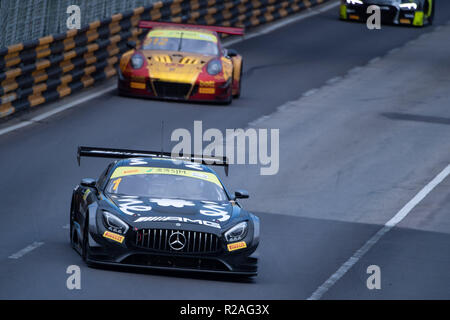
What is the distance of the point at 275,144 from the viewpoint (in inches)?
802

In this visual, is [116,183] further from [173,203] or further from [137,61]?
[137,61]

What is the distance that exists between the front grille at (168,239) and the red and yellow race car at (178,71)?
38.3 ft

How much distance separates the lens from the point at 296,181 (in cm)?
1794

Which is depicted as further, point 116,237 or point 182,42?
point 182,42

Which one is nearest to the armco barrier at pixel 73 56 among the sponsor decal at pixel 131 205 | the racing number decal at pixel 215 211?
the sponsor decal at pixel 131 205

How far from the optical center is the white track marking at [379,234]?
39.1 ft

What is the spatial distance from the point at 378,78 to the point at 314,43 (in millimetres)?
5397

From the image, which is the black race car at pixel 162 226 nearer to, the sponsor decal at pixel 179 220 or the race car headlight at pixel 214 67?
the sponsor decal at pixel 179 220

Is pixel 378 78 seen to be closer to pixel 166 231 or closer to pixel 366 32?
pixel 366 32

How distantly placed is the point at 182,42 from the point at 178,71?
1.36 m

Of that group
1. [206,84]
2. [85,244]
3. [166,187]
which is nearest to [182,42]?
[206,84]

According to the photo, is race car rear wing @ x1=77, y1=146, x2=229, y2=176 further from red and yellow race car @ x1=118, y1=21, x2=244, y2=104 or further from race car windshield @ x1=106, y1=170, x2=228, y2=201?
red and yellow race car @ x1=118, y1=21, x2=244, y2=104

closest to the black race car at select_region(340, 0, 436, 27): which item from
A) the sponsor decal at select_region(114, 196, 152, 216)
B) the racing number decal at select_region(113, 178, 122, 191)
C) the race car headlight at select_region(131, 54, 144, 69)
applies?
the race car headlight at select_region(131, 54, 144, 69)

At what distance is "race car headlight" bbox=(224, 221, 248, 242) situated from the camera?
11.9 m
